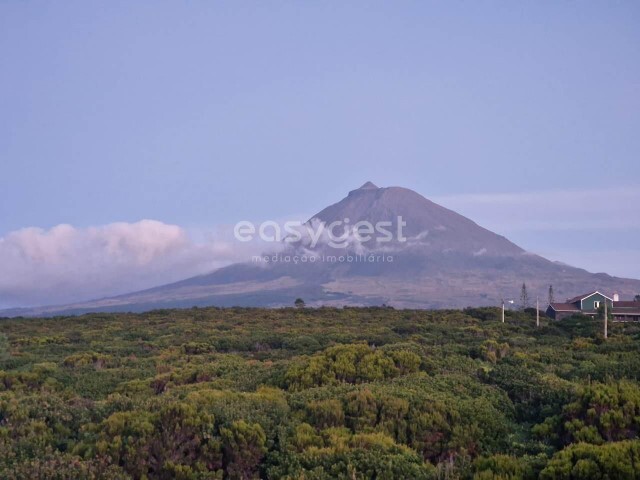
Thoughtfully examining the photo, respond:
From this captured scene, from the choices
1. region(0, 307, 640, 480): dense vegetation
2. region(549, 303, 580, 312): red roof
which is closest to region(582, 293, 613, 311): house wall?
region(549, 303, 580, 312): red roof

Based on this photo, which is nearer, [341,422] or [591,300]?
[341,422]

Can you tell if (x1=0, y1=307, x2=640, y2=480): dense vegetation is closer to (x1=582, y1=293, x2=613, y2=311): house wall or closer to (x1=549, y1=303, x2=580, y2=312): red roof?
(x1=549, y1=303, x2=580, y2=312): red roof

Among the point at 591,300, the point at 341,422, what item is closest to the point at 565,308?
the point at 591,300

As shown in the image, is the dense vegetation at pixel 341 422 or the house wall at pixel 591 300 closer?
the dense vegetation at pixel 341 422

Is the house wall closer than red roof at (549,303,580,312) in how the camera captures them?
No

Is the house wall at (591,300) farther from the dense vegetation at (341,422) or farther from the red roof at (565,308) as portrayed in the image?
the dense vegetation at (341,422)

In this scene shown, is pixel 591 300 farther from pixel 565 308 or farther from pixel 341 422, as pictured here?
pixel 341 422

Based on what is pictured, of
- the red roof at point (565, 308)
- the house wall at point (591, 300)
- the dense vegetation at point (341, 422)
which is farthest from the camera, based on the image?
the house wall at point (591, 300)

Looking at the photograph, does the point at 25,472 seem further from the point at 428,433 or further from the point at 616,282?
the point at 616,282

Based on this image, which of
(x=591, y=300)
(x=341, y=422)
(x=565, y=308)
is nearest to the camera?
(x=341, y=422)

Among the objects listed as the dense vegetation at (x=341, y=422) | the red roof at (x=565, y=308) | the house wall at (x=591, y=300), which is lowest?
the red roof at (x=565, y=308)

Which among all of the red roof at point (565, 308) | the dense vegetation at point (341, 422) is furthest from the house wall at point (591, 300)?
the dense vegetation at point (341, 422)

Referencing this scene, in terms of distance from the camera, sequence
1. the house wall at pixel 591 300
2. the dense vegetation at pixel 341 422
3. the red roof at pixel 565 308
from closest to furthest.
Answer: the dense vegetation at pixel 341 422 < the red roof at pixel 565 308 < the house wall at pixel 591 300

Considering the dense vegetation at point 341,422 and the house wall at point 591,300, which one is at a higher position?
the dense vegetation at point 341,422
